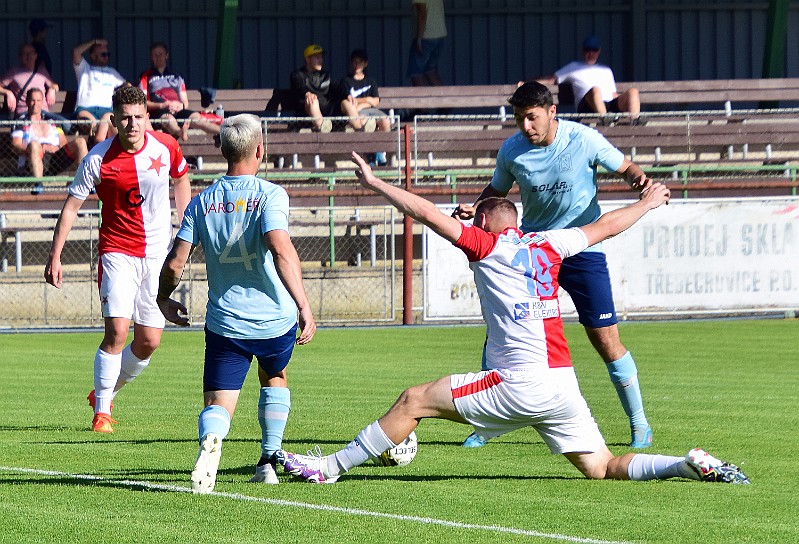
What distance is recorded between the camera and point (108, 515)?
5.95 metres

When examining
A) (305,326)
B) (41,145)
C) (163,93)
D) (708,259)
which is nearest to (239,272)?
(305,326)

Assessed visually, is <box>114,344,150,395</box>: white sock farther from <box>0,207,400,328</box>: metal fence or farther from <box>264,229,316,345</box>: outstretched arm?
<box>0,207,400,328</box>: metal fence

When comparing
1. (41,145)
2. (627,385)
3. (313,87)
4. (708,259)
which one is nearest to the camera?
(627,385)

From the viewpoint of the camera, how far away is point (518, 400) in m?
6.41

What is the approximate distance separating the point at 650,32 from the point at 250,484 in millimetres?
24166

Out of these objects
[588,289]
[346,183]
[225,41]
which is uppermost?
[225,41]

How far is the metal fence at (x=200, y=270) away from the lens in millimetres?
18688

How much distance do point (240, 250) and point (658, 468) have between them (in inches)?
92.6

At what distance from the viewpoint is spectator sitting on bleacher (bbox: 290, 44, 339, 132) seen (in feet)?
70.7

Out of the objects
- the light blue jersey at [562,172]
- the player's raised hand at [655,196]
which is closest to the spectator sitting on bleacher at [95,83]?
the light blue jersey at [562,172]

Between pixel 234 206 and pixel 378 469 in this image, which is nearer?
pixel 234 206

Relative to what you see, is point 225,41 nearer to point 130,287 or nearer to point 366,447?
point 130,287

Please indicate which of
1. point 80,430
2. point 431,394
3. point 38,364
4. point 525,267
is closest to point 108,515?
point 431,394

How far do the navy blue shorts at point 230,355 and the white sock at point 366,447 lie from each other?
0.59 m
